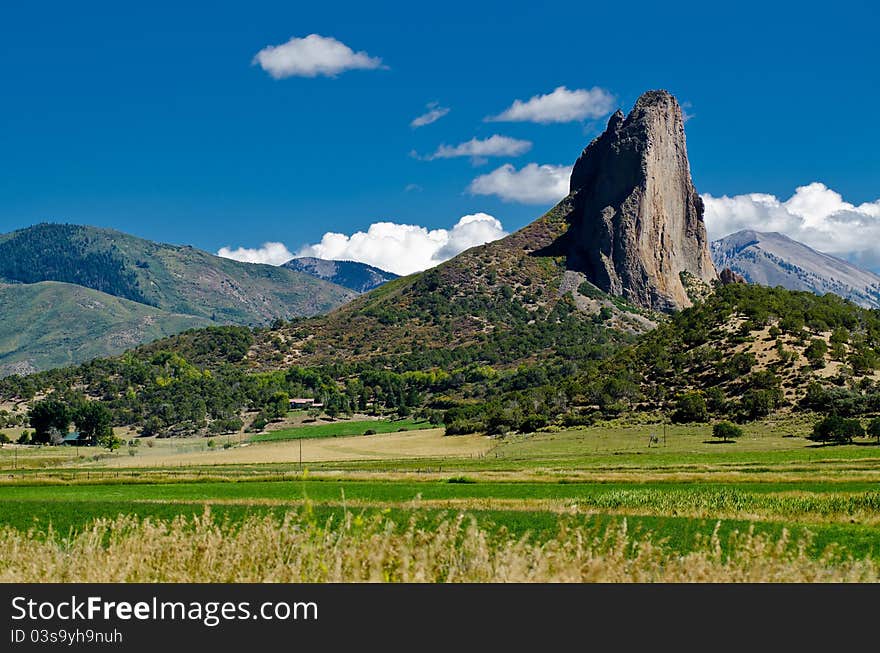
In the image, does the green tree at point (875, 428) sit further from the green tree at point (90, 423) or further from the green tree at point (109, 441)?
the green tree at point (90, 423)

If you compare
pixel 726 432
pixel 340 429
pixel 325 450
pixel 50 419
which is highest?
pixel 50 419

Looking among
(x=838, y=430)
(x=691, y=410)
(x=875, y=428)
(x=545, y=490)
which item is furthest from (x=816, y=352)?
(x=545, y=490)

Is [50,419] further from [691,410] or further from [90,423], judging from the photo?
[691,410]

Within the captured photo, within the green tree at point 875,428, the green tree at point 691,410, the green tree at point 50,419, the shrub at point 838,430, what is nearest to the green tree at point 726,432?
the shrub at point 838,430

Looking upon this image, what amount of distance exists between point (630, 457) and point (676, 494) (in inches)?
1397

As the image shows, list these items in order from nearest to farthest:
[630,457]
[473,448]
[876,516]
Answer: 1. [876,516]
2. [630,457]
3. [473,448]

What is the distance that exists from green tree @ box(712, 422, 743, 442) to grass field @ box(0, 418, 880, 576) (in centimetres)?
174

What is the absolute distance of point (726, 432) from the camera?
3398 inches

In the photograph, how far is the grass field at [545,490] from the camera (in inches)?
884

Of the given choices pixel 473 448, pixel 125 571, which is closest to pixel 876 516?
pixel 125 571

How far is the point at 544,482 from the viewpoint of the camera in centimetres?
5088

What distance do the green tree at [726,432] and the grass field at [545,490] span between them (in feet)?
5.70

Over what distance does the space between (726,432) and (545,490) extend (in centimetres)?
4865

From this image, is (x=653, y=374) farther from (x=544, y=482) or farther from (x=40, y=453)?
(x=40, y=453)
